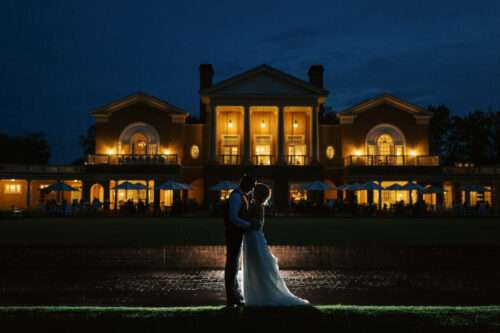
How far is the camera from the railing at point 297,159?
3712 centimetres

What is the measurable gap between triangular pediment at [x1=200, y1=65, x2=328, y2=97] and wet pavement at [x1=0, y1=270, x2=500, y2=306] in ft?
91.8

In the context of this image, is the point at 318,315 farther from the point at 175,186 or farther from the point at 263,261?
the point at 175,186

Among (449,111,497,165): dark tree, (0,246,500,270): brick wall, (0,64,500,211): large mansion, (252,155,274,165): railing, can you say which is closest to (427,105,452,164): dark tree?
(449,111,497,165): dark tree

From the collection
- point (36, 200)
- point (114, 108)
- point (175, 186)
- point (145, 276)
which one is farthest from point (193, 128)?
point (145, 276)

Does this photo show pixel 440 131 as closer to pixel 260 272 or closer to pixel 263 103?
pixel 263 103

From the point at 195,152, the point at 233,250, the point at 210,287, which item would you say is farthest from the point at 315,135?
the point at 233,250

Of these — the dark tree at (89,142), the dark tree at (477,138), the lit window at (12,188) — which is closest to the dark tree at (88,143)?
the dark tree at (89,142)

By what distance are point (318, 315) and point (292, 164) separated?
31376 mm

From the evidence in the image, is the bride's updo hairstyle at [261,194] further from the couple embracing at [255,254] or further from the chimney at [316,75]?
the chimney at [316,75]

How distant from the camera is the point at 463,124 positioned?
56.2 m

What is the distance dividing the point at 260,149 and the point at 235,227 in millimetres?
33203

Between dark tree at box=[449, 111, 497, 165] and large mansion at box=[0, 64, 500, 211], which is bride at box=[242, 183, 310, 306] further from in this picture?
dark tree at box=[449, 111, 497, 165]

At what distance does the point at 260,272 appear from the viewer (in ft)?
19.8

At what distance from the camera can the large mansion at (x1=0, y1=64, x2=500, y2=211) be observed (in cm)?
3625
